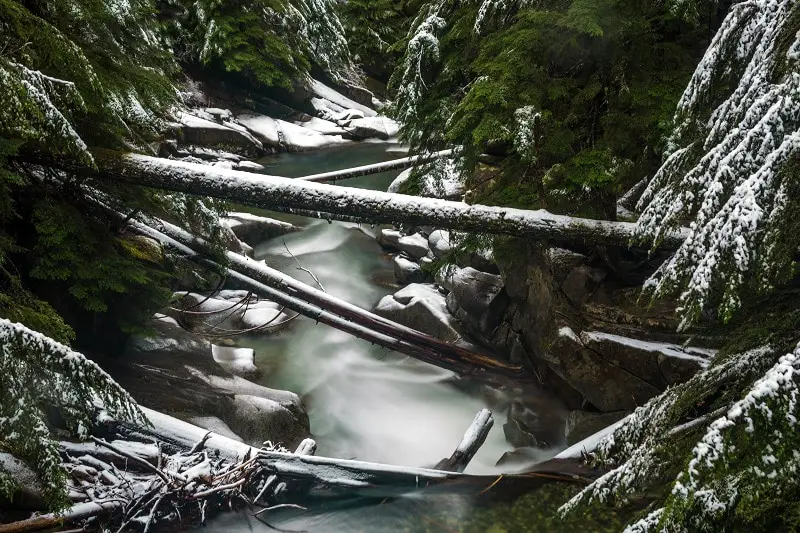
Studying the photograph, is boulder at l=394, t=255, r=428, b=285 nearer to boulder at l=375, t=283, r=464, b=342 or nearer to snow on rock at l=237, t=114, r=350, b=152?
boulder at l=375, t=283, r=464, b=342

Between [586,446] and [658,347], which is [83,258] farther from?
[658,347]

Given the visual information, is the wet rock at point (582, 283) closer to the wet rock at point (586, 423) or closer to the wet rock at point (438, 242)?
the wet rock at point (586, 423)

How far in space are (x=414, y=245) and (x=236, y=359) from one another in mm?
5116

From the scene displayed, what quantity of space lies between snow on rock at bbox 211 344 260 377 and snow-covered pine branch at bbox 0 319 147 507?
16.5 ft

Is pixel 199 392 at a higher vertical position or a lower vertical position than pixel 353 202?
lower

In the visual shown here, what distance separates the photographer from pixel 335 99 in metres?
25.6

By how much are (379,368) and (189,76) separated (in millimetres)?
17762

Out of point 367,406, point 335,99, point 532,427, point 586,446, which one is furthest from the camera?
point 335,99

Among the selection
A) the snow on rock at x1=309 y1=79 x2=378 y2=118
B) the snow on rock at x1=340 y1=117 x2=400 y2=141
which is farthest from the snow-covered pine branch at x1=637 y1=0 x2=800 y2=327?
the snow on rock at x1=309 y1=79 x2=378 y2=118

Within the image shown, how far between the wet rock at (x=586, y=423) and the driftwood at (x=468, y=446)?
3.75 feet

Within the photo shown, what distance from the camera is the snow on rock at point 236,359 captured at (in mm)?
8094

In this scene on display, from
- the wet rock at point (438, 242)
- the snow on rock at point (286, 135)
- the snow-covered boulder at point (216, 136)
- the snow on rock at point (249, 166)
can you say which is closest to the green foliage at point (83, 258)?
the wet rock at point (438, 242)

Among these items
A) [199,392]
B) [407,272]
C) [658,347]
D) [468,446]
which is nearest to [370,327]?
[199,392]

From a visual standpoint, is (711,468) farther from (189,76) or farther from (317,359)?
(189,76)
